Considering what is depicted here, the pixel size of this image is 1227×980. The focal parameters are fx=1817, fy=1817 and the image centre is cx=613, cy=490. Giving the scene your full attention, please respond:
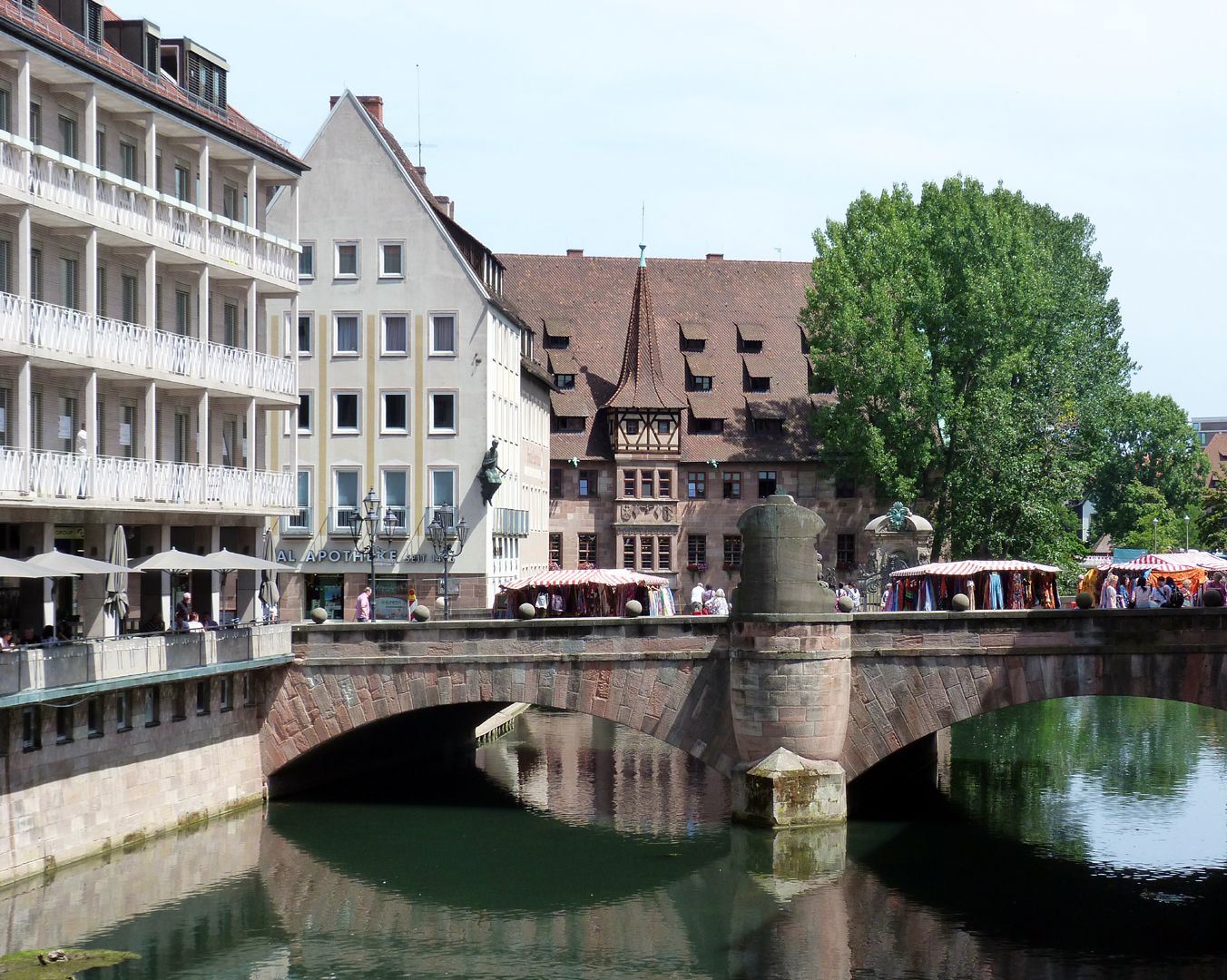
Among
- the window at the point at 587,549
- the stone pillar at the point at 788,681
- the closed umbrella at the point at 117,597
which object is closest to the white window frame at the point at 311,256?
the closed umbrella at the point at 117,597

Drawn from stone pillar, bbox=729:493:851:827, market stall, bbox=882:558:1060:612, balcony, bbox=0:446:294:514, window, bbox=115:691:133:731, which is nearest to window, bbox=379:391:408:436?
balcony, bbox=0:446:294:514

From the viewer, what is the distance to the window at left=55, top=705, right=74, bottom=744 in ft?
108

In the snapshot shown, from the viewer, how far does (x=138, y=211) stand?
38.5 metres

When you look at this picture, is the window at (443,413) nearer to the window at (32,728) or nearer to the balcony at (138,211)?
the balcony at (138,211)

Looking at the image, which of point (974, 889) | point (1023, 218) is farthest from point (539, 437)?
point (974, 889)

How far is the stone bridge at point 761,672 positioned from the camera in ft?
123

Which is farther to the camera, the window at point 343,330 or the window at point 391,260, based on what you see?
the window at point 391,260

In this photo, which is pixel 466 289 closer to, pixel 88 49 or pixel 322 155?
pixel 322 155

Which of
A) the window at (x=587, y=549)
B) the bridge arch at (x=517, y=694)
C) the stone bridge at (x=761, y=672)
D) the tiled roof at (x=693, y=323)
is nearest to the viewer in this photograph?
the stone bridge at (x=761, y=672)

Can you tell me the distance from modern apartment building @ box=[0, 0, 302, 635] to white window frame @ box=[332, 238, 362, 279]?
14190mm

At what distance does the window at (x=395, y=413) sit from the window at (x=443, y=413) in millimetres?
903

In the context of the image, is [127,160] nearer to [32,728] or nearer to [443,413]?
[32,728]

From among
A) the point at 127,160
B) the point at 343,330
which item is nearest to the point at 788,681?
the point at 127,160

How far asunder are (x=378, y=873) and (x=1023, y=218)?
1942 inches
